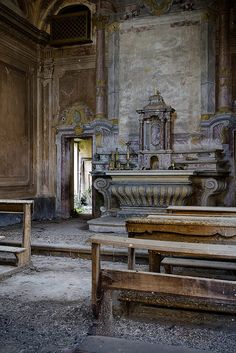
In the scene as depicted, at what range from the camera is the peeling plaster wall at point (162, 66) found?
7965 mm

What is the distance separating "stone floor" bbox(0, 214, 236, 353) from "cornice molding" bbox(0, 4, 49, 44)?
6000mm

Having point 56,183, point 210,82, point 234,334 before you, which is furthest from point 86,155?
point 234,334

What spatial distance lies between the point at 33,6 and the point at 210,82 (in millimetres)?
4836

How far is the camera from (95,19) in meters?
8.65

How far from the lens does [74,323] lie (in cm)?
283

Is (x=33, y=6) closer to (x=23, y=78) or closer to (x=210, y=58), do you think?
(x=23, y=78)

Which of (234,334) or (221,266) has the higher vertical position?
(221,266)

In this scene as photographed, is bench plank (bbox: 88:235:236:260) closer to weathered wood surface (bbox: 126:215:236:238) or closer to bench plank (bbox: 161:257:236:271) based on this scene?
weathered wood surface (bbox: 126:215:236:238)

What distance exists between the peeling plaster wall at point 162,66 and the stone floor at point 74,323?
5098 millimetres

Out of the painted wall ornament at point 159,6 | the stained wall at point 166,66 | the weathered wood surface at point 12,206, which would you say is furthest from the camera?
the painted wall ornament at point 159,6

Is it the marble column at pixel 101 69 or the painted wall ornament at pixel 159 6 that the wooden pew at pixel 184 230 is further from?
the painted wall ornament at pixel 159 6

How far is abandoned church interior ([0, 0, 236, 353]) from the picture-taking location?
726 cm

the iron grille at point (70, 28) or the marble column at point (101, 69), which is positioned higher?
the iron grille at point (70, 28)

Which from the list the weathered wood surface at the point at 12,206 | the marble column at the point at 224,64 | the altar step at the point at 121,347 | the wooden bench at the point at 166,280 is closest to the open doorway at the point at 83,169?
the marble column at the point at 224,64
